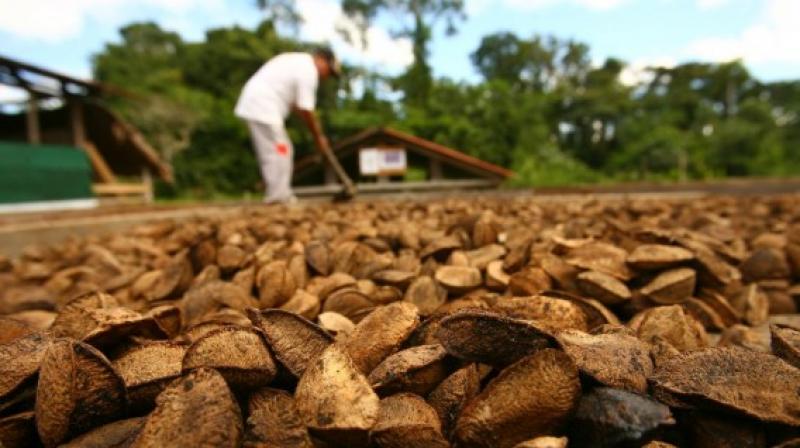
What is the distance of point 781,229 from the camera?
2420 mm

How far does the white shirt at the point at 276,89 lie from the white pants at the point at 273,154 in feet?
0.44

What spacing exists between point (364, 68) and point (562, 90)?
1492cm

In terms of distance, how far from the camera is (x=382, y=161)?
11836 mm

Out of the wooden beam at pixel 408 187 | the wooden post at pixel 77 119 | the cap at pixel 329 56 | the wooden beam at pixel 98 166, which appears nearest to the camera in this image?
the cap at pixel 329 56

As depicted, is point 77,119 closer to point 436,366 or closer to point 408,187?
point 408,187

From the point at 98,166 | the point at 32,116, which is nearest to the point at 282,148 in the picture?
the point at 32,116

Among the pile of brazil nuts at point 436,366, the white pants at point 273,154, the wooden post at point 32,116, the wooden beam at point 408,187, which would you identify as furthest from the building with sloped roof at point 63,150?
the pile of brazil nuts at point 436,366

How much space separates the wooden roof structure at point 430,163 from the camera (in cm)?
1212

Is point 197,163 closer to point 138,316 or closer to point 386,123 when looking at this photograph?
point 386,123

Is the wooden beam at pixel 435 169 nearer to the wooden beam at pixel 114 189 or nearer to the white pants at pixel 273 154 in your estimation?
the white pants at pixel 273 154

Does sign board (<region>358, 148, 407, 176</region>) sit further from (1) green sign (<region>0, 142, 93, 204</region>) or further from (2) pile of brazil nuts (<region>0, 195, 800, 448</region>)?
(2) pile of brazil nuts (<region>0, 195, 800, 448</region>)

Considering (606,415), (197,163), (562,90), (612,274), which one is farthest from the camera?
(562,90)

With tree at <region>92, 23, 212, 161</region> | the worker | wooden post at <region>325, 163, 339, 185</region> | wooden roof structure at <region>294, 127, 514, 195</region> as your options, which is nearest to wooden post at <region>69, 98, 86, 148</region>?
tree at <region>92, 23, 212, 161</region>

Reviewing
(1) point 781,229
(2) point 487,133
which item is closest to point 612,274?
(1) point 781,229
